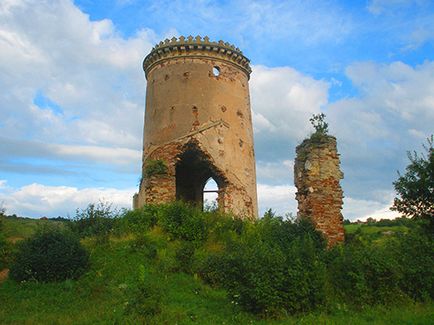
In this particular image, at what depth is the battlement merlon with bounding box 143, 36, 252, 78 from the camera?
64.5ft

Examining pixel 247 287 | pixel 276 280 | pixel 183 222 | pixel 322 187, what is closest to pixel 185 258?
pixel 183 222

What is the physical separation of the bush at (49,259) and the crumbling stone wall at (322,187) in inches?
267

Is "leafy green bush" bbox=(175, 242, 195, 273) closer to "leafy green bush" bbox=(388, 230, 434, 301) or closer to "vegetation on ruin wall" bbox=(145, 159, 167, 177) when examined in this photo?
"leafy green bush" bbox=(388, 230, 434, 301)

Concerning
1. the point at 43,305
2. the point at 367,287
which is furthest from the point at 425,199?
the point at 43,305

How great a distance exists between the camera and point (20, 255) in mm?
11828

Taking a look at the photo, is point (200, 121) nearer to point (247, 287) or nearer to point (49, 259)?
point (49, 259)

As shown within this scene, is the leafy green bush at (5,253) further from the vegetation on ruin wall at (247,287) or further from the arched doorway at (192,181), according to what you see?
the arched doorway at (192,181)

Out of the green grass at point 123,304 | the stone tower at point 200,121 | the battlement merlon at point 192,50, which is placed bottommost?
the green grass at point 123,304

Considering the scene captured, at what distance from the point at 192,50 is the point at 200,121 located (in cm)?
326

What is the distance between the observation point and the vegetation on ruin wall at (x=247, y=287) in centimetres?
806

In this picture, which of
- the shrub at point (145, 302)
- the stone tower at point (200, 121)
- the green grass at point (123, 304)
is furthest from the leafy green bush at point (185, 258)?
the stone tower at point (200, 121)

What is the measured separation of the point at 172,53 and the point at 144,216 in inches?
305

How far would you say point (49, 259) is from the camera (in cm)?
1150

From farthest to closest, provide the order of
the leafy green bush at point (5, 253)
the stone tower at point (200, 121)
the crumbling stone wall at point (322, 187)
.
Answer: the stone tower at point (200, 121)
the crumbling stone wall at point (322, 187)
the leafy green bush at point (5, 253)
